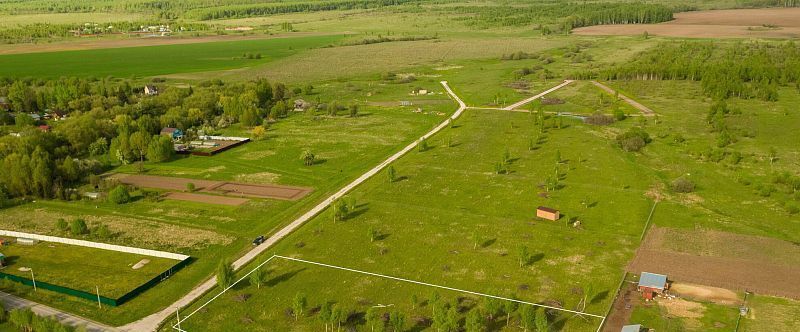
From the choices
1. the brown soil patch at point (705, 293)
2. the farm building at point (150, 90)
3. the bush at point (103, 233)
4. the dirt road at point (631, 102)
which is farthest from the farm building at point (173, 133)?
the dirt road at point (631, 102)

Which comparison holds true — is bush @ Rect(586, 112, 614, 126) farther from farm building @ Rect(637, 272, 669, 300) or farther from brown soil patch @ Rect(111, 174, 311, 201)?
farm building @ Rect(637, 272, 669, 300)

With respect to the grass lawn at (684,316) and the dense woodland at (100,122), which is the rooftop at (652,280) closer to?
the grass lawn at (684,316)

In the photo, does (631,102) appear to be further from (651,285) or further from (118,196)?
(118,196)

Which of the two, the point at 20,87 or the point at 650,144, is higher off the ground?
the point at 20,87

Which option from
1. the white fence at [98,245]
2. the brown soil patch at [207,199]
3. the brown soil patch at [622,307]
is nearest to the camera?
the brown soil patch at [622,307]

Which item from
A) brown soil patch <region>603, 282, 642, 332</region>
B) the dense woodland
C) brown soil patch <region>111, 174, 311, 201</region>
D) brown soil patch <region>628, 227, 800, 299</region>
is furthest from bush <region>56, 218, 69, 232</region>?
brown soil patch <region>628, 227, 800, 299</region>

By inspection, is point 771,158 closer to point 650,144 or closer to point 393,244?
point 650,144

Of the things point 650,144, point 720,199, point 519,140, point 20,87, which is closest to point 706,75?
point 650,144
